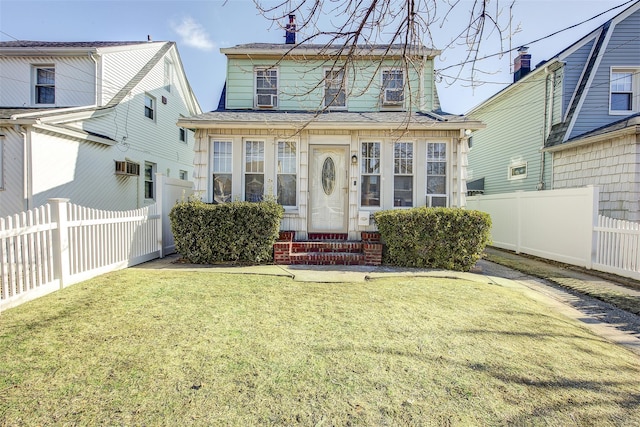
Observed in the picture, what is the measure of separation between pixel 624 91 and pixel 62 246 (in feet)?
52.3

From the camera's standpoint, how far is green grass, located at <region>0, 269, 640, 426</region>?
208 centimetres

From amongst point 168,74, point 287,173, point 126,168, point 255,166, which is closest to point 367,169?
point 287,173

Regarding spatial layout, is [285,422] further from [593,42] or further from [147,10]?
[593,42]

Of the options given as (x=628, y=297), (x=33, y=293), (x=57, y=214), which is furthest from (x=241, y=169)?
(x=628, y=297)

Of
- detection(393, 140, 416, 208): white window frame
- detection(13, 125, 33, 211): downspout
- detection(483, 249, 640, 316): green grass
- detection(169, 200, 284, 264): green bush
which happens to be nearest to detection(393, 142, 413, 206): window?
detection(393, 140, 416, 208): white window frame

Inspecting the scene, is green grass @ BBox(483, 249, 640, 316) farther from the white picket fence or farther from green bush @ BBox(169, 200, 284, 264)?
the white picket fence

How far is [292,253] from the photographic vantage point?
7.04 metres

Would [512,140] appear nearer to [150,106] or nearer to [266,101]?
[266,101]

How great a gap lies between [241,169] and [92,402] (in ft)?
20.9

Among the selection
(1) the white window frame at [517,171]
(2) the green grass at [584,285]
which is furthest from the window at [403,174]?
(1) the white window frame at [517,171]

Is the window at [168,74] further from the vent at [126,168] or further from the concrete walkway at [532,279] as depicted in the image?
the concrete walkway at [532,279]

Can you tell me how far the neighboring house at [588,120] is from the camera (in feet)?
27.3

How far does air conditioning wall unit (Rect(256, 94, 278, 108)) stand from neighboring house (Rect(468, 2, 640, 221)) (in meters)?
8.38

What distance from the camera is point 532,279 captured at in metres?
6.23
